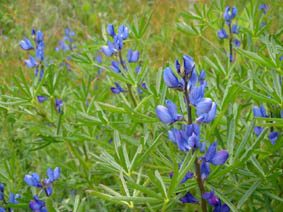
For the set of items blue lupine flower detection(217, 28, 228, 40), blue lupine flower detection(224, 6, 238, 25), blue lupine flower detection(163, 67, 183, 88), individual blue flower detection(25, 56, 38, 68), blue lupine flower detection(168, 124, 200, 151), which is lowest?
blue lupine flower detection(168, 124, 200, 151)

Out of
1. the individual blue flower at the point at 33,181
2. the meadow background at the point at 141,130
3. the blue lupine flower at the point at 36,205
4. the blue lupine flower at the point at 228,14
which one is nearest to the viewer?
the meadow background at the point at 141,130

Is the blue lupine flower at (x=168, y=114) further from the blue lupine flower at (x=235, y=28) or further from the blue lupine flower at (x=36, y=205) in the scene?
the blue lupine flower at (x=235, y=28)

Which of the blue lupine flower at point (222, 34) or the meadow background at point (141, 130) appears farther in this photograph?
the blue lupine flower at point (222, 34)

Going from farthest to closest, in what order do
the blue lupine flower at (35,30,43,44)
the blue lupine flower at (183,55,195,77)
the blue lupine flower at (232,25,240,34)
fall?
the blue lupine flower at (35,30,43,44) < the blue lupine flower at (232,25,240,34) < the blue lupine flower at (183,55,195,77)

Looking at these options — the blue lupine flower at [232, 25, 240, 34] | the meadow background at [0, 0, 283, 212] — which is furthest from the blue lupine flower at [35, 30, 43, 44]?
the blue lupine flower at [232, 25, 240, 34]

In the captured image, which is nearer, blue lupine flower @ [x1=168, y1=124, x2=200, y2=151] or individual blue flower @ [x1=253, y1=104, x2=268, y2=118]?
blue lupine flower @ [x1=168, y1=124, x2=200, y2=151]

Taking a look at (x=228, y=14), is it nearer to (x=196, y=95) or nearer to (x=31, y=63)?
(x=196, y=95)

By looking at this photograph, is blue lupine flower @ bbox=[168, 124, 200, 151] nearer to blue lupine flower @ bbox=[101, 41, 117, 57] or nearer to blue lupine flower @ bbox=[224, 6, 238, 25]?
blue lupine flower @ bbox=[101, 41, 117, 57]

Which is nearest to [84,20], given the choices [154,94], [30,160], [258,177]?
[30,160]

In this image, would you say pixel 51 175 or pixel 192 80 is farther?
pixel 51 175

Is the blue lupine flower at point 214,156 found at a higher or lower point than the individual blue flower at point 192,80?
lower

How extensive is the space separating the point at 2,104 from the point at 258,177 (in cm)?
121

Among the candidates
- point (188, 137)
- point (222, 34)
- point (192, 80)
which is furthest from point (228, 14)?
point (188, 137)

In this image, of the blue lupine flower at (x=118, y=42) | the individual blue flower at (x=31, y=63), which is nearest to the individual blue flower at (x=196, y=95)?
the blue lupine flower at (x=118, y=42)
